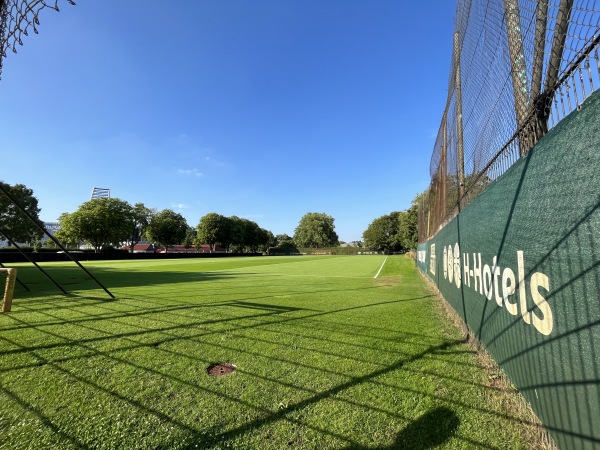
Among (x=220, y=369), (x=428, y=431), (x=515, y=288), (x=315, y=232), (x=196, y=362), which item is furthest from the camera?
(x=315, y=232)

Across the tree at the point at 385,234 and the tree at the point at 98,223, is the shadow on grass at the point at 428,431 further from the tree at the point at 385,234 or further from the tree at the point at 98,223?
the tree at the point at 385,234

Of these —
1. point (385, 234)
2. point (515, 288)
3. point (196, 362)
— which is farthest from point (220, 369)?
point (385, 234)

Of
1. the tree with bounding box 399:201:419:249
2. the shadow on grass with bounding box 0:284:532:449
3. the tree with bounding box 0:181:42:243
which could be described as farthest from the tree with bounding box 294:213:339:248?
the shadow on grass with bounding box 0:284:532:449

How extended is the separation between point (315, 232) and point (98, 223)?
72409 millimetres

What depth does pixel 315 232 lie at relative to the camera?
110188mm

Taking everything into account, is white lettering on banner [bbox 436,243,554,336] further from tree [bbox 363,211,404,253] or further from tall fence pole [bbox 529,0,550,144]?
tree [bbox 363,211,404,253]

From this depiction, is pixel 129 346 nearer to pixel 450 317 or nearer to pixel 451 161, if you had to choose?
pixel 450 317

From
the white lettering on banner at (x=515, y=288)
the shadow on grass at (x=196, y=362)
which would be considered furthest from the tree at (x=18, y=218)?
the white lettering on banner at (x=515, y=288)

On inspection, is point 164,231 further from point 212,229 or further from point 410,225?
point 410,225

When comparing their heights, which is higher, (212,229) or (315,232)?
(315,232)

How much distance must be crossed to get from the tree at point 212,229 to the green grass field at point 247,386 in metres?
70.6

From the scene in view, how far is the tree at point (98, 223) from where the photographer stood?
155 ft

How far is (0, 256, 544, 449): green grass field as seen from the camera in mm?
2166

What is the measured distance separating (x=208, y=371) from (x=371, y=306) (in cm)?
457
